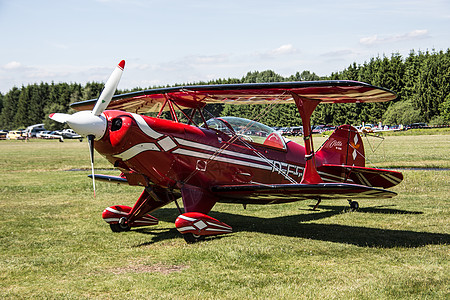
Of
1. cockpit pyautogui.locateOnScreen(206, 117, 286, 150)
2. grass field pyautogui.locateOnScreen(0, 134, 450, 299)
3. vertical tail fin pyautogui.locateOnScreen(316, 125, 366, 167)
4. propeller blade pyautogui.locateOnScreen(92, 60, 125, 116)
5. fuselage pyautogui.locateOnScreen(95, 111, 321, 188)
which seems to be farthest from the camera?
vertical tail fin pyautogui.locateOnScreen(316, 125, 366, 167)

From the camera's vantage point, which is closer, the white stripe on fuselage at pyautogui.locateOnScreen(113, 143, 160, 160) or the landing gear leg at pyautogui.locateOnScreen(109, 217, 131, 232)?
the white stripe on fuselage at pyautogui.locateOnScreen(113, 143, 160, 160)

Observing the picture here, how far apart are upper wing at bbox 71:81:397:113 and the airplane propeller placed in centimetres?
169

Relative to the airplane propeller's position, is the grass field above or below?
below

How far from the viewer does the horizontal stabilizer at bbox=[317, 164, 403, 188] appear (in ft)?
31.8

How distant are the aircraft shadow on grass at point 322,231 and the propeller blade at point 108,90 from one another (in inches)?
98.7

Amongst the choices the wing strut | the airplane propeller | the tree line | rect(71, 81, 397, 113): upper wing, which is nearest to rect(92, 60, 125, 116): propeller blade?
the airplane propeller

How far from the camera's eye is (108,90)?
740 centimetres

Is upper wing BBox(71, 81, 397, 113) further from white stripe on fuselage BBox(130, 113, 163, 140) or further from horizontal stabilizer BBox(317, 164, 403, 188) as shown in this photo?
horizontal stabilizer BBox(317, 164, 403, 188)

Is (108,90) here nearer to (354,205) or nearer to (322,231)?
(322,231)

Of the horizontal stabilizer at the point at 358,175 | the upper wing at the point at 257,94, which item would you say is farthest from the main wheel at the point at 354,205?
the upper wing at the point at 257,94

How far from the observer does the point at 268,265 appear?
20.9 ft

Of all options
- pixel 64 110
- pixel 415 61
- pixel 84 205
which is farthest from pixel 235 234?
pixel 64 110

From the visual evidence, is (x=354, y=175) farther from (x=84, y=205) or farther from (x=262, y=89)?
(x=84, y=205)

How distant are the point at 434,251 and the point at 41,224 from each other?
7.77 m
